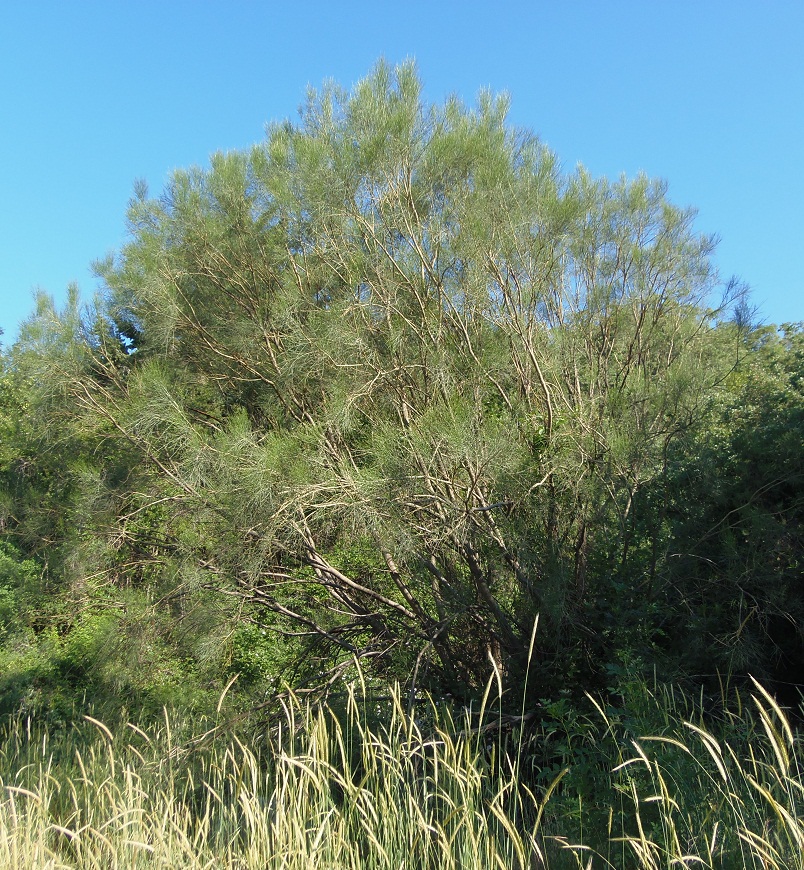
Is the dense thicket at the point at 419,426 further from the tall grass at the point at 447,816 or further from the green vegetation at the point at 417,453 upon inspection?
the tall grass at the point at 447,816

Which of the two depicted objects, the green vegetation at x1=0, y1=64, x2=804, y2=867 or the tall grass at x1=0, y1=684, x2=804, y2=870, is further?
the green vegetation at x1=0, y1=64, x2=804, y2=867

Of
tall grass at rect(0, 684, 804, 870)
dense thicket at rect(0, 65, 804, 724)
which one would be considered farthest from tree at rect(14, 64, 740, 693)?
tall grass at rect(0, 684, 804, 870)

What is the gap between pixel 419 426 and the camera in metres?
4.71

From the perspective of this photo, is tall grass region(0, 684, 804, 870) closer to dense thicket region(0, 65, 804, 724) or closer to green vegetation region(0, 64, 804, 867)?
green vegetation region(0, 64, 804, 867)

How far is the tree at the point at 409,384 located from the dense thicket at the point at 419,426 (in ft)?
0.08

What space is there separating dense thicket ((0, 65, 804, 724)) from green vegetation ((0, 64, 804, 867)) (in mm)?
26

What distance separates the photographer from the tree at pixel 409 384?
15.9 ft

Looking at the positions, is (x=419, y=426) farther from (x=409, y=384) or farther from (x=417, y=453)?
(x=409, y=384)

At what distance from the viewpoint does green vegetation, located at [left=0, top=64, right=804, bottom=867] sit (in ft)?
15.7

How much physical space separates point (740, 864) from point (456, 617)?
2.56m

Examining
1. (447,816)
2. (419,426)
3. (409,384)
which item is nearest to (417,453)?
(419,426)

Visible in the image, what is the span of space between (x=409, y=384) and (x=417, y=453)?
2.86ft

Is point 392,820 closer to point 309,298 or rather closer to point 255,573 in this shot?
point 255,573

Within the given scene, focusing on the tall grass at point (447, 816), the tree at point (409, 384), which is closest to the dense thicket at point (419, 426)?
the tree at point (409, 384)
